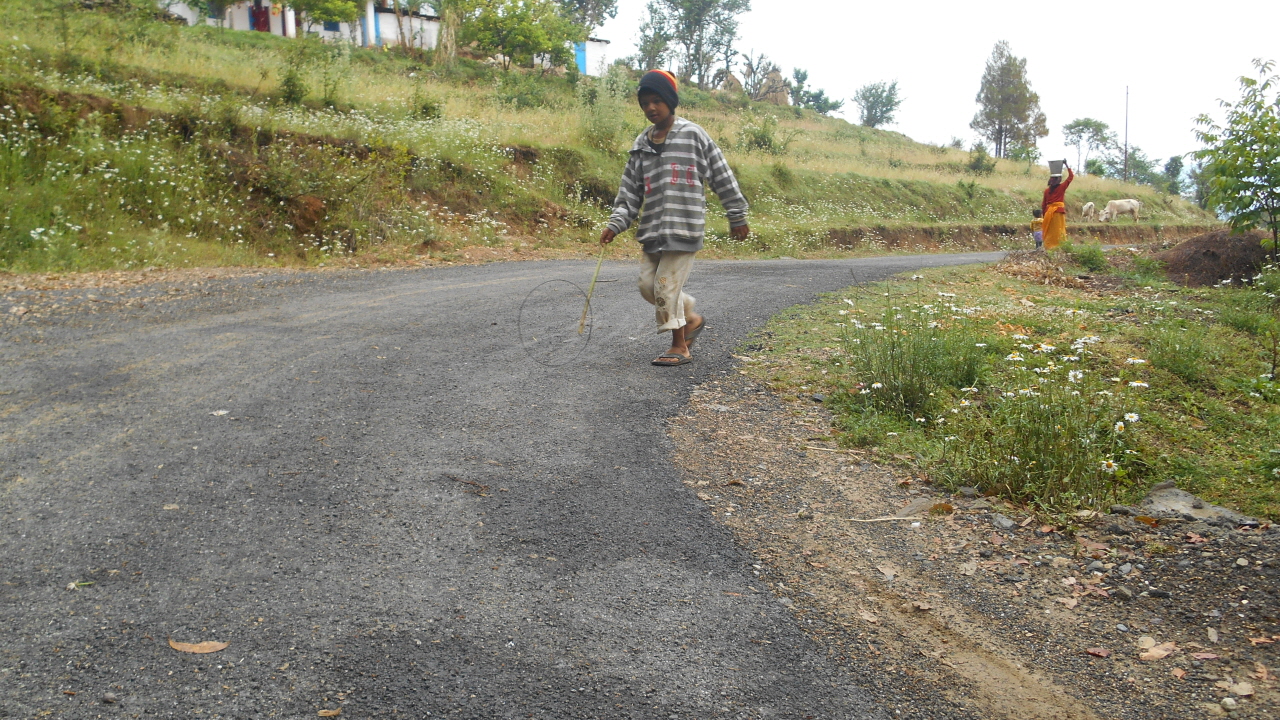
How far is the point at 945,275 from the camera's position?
13039 millimetres

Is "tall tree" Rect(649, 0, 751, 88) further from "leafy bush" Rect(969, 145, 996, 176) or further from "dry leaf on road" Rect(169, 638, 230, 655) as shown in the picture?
"dry leaf on road" Rect(169, 638, 230, 655)

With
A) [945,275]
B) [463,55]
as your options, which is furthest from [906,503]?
[463,55]

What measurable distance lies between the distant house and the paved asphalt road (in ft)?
116

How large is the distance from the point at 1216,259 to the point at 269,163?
14.9m

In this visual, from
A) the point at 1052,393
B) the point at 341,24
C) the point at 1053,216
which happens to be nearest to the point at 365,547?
the point at 1052,393

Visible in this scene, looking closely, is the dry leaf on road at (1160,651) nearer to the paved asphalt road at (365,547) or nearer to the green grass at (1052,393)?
the paved asphalt road at (365,547)

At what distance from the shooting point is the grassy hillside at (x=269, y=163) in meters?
10.8

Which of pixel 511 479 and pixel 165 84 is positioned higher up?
pixel 165 84

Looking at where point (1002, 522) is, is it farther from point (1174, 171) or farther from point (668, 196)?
point (1174, 171)

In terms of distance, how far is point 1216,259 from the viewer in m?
13.2

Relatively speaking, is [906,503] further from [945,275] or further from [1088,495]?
[945,275]

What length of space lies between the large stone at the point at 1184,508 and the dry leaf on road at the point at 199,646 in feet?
12.5

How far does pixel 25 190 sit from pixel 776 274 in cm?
978

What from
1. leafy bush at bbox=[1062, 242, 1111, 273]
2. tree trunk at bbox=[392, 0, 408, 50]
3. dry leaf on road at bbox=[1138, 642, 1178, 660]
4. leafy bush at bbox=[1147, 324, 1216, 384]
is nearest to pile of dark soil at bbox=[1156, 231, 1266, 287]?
leafy bush at bbox=[1062, 242, 1111, 273]
